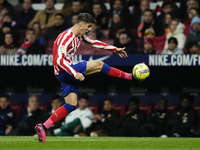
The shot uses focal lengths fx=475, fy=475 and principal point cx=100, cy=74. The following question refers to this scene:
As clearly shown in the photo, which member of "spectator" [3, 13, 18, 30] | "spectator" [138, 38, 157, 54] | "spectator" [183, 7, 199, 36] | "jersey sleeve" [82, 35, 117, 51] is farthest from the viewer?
"spectator" [3, 13, 18, 30]

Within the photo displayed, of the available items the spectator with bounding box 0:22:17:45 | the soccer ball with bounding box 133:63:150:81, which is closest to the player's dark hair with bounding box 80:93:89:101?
the spectator with bounding box 0:22:17:45

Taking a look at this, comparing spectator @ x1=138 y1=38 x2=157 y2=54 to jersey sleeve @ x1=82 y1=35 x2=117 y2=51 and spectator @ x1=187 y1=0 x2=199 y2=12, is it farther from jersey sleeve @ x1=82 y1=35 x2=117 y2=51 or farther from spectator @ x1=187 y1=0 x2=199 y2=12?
jersey sleeve @ x1=82 y1=35 x2=117 y2=51

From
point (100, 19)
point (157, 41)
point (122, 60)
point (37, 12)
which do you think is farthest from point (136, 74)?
point (37, 12)

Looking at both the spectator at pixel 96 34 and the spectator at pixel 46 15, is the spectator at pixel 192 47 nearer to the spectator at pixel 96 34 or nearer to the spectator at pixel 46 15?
the spectator at pixel 96 34

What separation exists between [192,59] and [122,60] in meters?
1.56

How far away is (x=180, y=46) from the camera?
439 inches

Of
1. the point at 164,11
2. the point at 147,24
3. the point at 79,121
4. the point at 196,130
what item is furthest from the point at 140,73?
A: the point at 164,11

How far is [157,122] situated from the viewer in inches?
428

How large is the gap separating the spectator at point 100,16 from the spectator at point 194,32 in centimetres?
235

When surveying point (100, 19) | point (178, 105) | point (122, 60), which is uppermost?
point (100, 19)

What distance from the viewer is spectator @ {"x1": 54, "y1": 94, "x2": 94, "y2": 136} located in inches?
425

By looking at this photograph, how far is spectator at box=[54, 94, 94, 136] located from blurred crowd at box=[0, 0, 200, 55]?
5.08 feet

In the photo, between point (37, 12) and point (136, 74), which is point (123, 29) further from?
point (136, 74)

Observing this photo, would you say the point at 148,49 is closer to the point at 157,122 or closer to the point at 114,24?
the point at 114,24
